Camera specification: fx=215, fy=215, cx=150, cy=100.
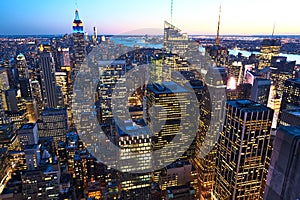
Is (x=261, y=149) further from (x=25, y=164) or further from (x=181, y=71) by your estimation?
(x=181, y=71)

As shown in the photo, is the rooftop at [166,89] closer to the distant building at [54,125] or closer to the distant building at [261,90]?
the distant building at [261,90]

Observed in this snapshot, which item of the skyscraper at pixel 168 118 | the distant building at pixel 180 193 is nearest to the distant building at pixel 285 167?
the distant building at pixel 180 193

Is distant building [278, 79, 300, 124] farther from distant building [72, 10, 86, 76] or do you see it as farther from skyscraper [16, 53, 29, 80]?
skyscraper [16, 53, 29, 80]

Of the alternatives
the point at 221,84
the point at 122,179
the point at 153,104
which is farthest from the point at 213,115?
the point at 122,179

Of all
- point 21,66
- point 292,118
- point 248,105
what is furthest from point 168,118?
point 21,66

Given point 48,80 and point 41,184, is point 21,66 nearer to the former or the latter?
point 48,80

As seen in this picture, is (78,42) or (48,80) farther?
(78,42)
